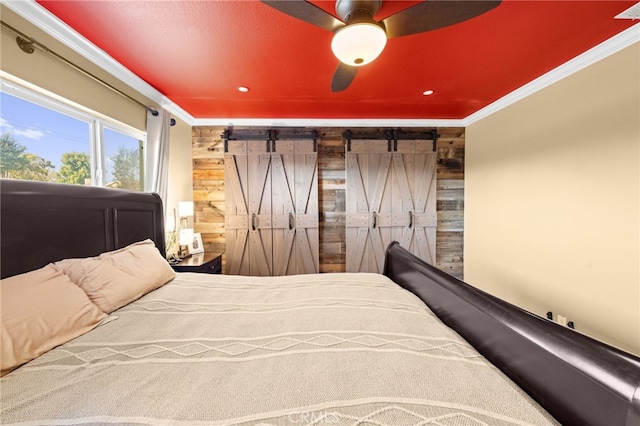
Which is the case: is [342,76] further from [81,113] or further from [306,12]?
[81,113]

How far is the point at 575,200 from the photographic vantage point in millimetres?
2002

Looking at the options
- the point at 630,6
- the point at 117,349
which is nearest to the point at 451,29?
the point at 630,6

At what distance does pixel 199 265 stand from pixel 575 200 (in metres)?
3.57

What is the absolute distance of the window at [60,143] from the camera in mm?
1448

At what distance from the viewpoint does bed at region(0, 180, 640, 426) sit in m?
0.63

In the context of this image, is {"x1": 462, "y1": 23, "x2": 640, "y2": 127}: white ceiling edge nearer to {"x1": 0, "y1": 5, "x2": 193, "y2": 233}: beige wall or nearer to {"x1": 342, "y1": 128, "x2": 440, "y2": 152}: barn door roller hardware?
{"x1": 342, "y1": 128, "x2": 440, "y2": 152}: barn door roller hardware

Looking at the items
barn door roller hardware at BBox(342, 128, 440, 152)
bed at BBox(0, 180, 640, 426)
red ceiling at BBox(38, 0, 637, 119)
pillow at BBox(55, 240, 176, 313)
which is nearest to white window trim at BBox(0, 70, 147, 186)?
red ceiling at BBox(38, 0, 637, 119)

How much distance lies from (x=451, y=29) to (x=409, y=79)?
0.66 m

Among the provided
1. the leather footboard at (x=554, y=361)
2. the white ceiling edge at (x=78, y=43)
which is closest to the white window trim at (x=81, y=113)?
the white ceiling edge at (x=78, y=43)

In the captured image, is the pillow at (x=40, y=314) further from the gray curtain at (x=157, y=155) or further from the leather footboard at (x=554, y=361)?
the leather footboard at (x=554, y=361)

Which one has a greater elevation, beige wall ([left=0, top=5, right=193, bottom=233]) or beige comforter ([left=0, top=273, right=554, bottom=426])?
beige wall ([left=0, top=5, right=193, bottom=233])

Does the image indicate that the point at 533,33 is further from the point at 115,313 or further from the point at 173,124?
the point at 173,124

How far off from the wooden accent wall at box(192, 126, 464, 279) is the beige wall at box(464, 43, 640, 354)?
1.89ft

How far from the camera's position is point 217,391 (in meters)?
0.71
